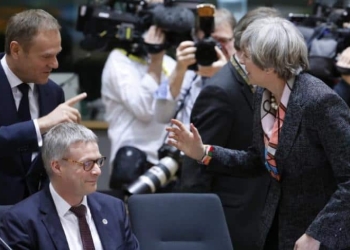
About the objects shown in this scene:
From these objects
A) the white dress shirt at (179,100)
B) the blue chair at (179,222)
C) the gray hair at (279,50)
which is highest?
the gray hair at (279,50)

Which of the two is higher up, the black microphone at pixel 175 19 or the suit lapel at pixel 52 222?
the black microphone at pixel 175 19

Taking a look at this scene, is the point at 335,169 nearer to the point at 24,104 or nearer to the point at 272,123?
the point at 272,123

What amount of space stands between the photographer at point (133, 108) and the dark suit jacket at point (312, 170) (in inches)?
58.0

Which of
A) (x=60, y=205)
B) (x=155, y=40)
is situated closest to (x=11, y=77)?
(x=60, y=205)

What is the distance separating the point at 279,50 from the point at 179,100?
65.2 inches

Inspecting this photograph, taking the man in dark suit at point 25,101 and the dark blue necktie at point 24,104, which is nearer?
the man in dark suit at point 25,101

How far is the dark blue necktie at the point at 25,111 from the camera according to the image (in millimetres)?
3686

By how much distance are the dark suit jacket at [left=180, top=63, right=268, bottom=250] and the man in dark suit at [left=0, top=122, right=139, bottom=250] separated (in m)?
0.62

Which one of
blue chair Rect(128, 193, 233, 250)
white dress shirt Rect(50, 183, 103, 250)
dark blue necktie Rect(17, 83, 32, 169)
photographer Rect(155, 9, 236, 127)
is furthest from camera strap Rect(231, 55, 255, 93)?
white dress shirt Rect(50, 183, 103, 250)

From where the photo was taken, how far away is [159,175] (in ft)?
15.3

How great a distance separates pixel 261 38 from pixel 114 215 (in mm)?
849

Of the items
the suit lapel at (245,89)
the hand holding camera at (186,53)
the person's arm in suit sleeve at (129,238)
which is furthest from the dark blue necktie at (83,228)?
the hand holding camera at (186,53)

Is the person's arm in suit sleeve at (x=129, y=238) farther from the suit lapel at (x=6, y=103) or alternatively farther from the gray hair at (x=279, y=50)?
the gray hair at (x=279, y=50)

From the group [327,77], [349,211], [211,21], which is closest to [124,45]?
[211,21]
